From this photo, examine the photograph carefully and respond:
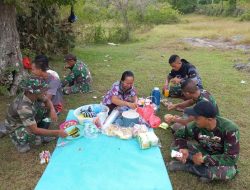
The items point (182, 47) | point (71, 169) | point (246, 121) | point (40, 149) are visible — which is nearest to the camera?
point (71, 169)

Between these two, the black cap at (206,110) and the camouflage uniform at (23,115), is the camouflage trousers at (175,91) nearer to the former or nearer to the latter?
the black cap at (206,110)

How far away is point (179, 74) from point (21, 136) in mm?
3484

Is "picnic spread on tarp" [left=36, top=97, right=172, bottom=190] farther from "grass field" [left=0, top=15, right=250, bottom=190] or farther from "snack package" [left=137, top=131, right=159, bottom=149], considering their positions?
"grass field" [left=0, top=15, right=250, bottom=190]

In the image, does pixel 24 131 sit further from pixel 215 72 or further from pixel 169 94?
pixel 215 72

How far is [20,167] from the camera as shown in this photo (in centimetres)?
445

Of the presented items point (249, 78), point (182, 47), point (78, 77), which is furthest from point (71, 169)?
point (182, 47)

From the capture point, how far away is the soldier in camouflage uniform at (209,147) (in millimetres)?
3785

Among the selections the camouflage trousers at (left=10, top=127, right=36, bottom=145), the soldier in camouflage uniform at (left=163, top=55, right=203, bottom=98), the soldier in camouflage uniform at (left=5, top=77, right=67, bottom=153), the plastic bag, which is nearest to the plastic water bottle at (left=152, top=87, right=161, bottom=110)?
the soldier in camouflage uniform at (left=163, top=55, right=203, bottom=98)

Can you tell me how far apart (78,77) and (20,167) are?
3151 millimetres

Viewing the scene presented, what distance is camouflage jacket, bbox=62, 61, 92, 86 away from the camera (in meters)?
7.11

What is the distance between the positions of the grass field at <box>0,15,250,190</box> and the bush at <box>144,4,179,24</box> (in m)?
9.27

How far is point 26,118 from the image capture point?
4.41m

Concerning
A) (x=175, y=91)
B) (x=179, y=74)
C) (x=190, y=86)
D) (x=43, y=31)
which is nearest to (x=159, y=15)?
(x=43, y=31)

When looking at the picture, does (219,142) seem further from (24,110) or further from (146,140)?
(24,110)
